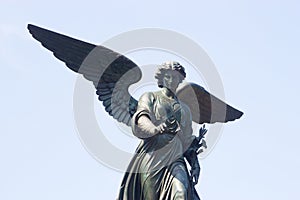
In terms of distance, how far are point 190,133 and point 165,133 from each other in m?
0.52

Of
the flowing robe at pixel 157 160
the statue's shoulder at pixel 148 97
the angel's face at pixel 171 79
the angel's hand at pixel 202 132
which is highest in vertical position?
the angel's face at pixel 171 79

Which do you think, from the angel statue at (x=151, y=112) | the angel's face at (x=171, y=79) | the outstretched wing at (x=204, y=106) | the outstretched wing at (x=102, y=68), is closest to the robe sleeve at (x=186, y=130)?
the angel statue at (x=151, y=112)

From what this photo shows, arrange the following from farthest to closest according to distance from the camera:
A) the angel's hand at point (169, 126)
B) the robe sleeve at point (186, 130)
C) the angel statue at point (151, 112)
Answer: the robe sleeve at point (186, 130), the angel statue at point (151, 112), the angel's hand at point (169, 126)

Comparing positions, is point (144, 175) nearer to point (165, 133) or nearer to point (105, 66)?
point (165, 133)

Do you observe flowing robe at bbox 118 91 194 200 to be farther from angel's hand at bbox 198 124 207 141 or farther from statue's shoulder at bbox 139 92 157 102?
angel's hand at bbox 198 124 207 141

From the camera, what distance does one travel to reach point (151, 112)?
56.6 feet

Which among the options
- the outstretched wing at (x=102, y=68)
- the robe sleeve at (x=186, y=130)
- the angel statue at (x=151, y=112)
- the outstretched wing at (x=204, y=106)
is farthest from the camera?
the outstretched wing at (x=204, y=106)

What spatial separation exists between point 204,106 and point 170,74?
1.19 meters

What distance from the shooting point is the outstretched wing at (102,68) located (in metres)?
17.8

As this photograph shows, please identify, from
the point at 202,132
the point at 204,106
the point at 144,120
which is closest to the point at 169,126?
the point at 144,120

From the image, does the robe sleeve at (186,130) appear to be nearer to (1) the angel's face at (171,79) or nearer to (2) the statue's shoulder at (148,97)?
(1) the angel's face at (171,79)

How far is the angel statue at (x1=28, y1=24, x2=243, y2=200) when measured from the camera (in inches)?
672

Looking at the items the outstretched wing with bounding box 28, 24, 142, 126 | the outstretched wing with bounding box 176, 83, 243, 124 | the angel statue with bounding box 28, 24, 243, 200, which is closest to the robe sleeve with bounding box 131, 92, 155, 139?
the angel statue with bounding box 28, 24, 243, 200

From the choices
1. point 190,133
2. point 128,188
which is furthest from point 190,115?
point 128,188
